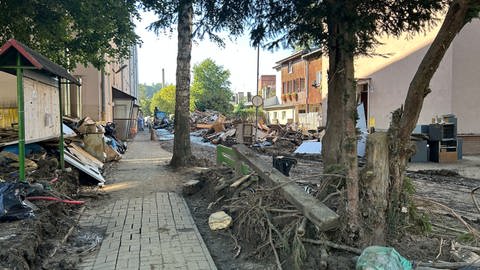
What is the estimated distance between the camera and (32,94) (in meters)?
7.02

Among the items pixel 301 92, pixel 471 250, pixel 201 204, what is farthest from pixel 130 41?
pixel 301 92

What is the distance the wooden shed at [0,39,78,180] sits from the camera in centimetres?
621

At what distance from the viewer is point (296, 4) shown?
5.70 meters

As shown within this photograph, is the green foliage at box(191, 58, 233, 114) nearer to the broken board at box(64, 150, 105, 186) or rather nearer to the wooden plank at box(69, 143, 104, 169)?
the wooden plank at box(69, 143, 104, 169)

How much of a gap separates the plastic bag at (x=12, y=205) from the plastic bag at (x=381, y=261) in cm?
410

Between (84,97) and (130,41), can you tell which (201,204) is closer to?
(130,41)

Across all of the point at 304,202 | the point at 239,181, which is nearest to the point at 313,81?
the point at 239,181

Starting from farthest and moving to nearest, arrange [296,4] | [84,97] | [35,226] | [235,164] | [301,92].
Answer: [301,92], [84,97], [235,164], [296,4], [35,226]

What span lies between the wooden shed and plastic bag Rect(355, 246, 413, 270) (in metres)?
5.08

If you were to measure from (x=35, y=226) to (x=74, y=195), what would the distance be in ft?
9.64

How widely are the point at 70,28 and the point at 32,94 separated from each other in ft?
18.0

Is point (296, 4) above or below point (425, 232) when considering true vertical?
above

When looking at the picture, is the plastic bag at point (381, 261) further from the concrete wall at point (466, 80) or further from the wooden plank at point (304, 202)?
the concrete wall at point (466, 80)

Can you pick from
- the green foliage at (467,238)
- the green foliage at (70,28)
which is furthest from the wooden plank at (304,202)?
the green foliage at (70,28)
